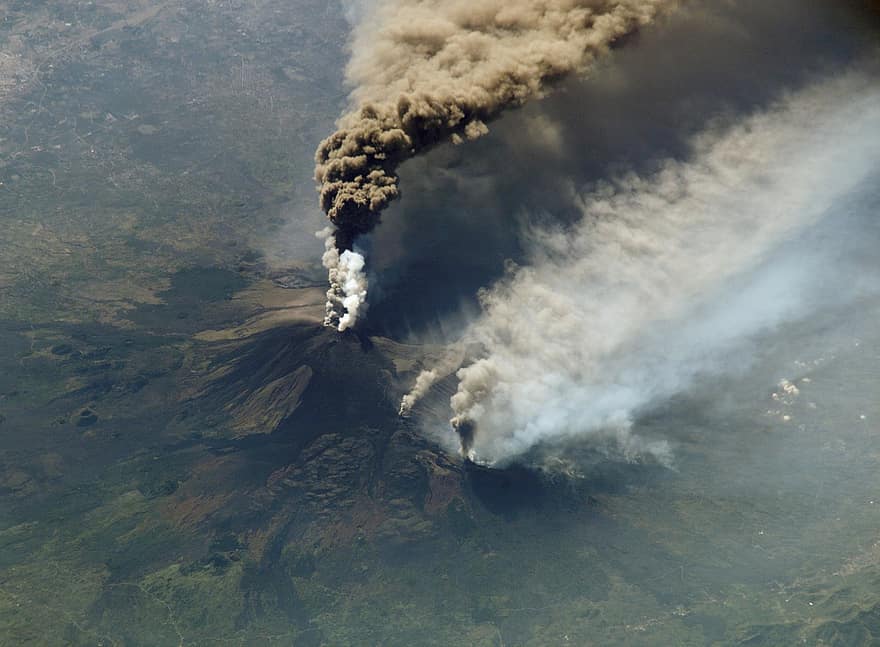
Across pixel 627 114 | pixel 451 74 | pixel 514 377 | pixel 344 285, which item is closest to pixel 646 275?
pixel 627 114

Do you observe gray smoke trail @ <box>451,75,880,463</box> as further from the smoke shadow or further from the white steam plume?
the white steam plume

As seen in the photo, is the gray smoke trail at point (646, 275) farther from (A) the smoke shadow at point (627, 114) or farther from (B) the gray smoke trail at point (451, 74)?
(B) the gray smoke trail at point (451, 74)

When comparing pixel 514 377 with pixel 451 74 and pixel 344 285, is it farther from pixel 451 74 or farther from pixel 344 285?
pixel 451 74

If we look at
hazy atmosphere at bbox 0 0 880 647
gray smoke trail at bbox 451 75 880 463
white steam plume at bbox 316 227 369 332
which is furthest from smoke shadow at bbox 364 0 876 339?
white steam plume at bbox 316 227 369 332

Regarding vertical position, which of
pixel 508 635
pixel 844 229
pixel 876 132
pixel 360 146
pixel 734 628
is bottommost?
pixel 734 628

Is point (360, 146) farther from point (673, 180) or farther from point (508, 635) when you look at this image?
point (508, 635)

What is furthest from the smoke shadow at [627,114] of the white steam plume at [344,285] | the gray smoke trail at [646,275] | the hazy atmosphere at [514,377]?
the white steam plume at [344,285]

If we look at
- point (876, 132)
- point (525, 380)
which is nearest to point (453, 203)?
point (525, 380)
